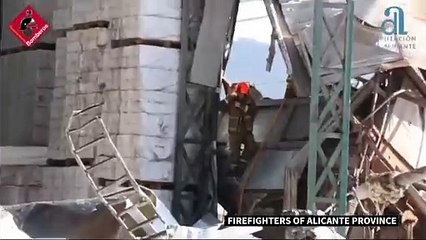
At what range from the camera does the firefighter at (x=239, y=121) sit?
22.5ft

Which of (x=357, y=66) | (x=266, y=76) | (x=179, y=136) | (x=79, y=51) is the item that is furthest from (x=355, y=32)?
(x=79, y=51)

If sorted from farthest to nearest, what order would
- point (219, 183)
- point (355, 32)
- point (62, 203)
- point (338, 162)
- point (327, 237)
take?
point (219, 183) < point (355, 32) < point (338, 162) < point (62, 203) < point (327, 237)

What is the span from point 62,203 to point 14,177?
6.53 feet

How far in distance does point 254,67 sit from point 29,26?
72.6 inches

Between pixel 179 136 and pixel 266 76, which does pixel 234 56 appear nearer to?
pixel 266 76

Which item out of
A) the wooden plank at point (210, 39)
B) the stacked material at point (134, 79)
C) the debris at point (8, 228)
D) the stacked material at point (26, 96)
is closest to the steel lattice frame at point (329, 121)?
the wooden plank at point (210, 39)

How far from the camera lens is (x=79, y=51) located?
21.9ft

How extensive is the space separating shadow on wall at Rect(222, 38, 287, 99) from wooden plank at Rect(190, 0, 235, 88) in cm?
41

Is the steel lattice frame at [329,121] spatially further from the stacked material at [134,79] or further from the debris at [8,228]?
the debris at [8,228]

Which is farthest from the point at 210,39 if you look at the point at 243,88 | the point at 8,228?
the point at 8,228

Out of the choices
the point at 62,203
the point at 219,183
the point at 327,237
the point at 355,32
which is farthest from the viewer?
the point at 219,183

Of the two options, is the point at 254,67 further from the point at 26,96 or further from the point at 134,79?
the point at 26,96

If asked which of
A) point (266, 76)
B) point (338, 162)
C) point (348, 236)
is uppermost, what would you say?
point (266, 76)

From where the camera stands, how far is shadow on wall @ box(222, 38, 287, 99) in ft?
22.6
